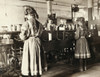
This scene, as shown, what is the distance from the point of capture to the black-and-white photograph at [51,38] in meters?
2.48

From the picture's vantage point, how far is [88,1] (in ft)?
12.1

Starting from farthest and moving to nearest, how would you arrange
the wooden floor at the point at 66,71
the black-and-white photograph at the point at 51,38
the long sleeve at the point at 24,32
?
the wooden floor at the point at 66,71 → the black-and-white photograph at the point at 51,38 → the long sleeve at the point at 24,32

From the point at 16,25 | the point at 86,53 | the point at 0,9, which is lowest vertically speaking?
the point at 86,53

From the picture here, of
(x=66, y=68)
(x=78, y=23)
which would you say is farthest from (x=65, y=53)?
(x=78, y=23)

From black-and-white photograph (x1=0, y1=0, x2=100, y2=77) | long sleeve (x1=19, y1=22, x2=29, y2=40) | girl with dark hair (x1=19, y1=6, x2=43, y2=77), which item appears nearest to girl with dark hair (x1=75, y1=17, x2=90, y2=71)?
black-and-white photograph (x1=0, y1=0, x2=100, y2=77)

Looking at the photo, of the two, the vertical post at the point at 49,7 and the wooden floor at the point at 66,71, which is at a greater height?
the vertical post at the point at 49,7

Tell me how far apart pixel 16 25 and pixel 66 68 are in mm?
1491

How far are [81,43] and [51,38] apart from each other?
72cm

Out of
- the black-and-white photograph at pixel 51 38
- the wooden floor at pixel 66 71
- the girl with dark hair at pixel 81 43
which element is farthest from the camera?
the girl with dark hair at pixel 81 43

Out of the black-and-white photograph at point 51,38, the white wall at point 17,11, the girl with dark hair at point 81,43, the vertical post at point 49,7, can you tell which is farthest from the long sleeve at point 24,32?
the girl with dark hair at point 81,43

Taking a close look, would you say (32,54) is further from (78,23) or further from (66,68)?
(78,23)

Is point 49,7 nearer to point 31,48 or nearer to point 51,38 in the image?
point 51,38

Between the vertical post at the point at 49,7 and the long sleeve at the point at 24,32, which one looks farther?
the vertical post at the point at 49,7

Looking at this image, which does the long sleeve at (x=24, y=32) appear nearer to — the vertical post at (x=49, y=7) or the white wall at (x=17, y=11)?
the white wall at (x=17, y=11)
